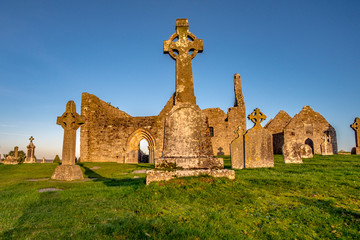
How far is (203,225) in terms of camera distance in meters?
3.24

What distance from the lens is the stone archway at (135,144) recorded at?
69.1 feet

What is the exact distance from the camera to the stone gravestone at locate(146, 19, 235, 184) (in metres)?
5.44

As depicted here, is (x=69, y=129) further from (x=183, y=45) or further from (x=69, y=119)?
(x=183, y=45)

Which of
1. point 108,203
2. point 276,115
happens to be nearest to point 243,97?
point 276,115

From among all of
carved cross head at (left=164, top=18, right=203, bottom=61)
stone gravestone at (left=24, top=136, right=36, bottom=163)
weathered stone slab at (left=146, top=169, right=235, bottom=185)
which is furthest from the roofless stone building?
weathered stone slab at (left=146, top=169, right=235, bottom=185)

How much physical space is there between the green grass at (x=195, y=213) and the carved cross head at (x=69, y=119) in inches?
229

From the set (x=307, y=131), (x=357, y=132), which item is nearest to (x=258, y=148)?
(x=357, y=132)

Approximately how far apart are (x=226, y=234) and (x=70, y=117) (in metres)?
10.2

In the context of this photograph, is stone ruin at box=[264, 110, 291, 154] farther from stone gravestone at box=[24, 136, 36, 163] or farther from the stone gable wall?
stone gravestone at box=[24, 136, 36, 163]

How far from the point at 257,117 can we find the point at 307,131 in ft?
47.2

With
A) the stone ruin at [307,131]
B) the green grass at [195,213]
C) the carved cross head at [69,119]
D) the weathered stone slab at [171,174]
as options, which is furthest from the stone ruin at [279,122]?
the weathered stone slab at [171,174]

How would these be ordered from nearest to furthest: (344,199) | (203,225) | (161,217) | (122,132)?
1. (203,225)
2. (161,217)
3. (344,199)
4. (122,132)

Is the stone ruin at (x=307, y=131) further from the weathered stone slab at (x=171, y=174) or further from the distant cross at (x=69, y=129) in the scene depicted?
the weathered stone slab at (x=171, y=174)

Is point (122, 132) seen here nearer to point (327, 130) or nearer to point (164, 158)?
point (164, 158)
